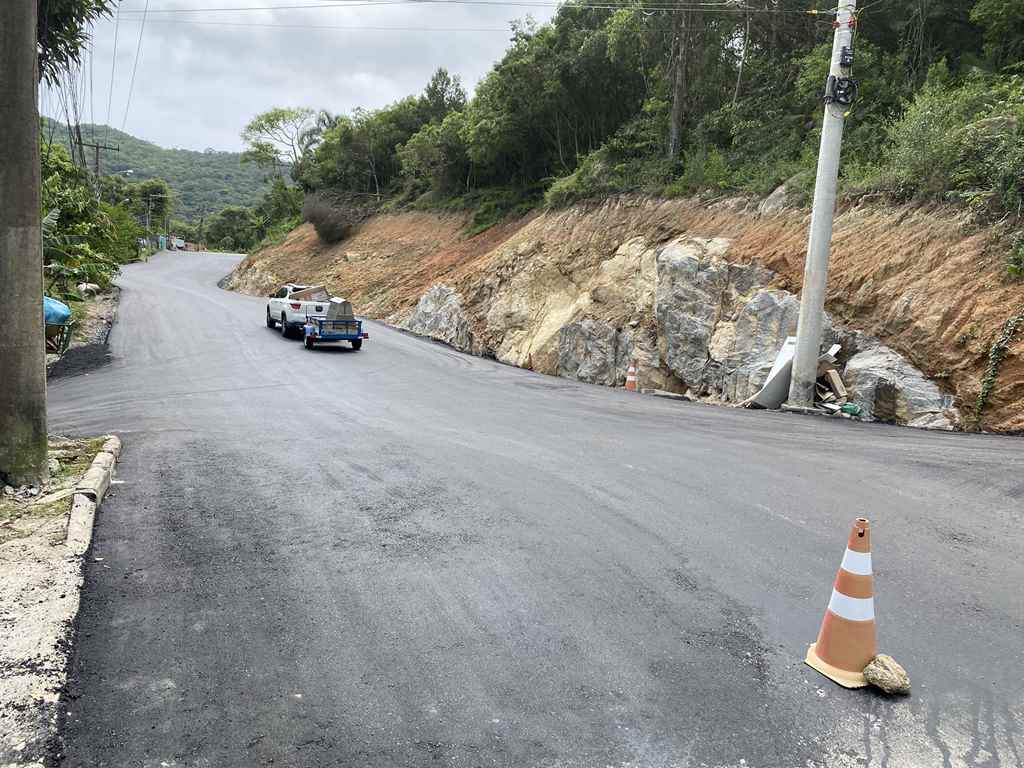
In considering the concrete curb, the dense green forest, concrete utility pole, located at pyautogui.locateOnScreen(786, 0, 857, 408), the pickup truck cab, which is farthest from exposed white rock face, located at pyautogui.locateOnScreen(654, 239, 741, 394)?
the concrete curb

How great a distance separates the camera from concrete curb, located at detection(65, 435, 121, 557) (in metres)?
5.24

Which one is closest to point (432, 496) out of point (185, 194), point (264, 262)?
point (264, 262)

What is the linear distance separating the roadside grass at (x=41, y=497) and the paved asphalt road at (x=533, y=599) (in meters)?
0.44

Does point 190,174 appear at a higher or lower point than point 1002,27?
higher

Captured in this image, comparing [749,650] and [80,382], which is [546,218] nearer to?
[80,382]

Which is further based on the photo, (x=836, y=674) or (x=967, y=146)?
(x=967, y=146)

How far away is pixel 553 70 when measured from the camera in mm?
28875

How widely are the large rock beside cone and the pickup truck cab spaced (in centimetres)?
2084

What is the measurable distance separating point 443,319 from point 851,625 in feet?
82.2

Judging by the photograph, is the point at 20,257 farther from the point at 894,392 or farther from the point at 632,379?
the point at 632,379

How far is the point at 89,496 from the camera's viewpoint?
6145mm

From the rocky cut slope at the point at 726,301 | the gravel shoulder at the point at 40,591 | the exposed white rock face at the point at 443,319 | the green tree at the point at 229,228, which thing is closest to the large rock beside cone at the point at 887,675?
the gravel shoulder at the point at 40,591

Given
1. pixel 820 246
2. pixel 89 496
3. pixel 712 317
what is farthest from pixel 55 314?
pixel 820 246

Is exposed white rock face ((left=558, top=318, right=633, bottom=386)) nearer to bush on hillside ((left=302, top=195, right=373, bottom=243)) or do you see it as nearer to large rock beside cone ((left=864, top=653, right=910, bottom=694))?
large rock beside cone ((left=864, top=653, right=910, bottom=694))
